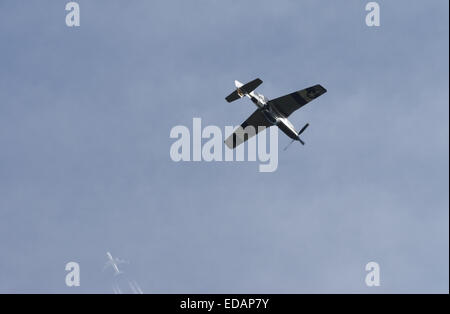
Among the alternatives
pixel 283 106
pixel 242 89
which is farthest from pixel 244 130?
pixel 242 89

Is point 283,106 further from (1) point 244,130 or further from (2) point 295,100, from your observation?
(1) point 244,130

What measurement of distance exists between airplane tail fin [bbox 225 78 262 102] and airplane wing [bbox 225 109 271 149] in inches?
244

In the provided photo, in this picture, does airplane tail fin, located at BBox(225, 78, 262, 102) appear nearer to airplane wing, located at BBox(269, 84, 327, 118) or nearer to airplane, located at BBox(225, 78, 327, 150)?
airplane, located at BBox(225, 78, 327, 150)

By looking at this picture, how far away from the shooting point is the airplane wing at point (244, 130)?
80.9 m

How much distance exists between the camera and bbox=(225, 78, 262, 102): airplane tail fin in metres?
70.9

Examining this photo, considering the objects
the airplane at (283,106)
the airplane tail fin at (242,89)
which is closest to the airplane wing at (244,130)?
the airplane at (283,106)

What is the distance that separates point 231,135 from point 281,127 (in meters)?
8.99

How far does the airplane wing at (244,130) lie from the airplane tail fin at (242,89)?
6207 millimetres

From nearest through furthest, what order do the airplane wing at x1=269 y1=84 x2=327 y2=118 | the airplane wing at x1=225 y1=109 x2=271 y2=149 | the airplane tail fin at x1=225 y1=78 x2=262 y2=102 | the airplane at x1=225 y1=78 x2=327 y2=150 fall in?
the airplane tail fin at x1=225 y1=78 x2=262 y2=102, the airplane at x1=225 y1=78 x2=327 y2=150, the airplane wing at x1=269 y1=84 x2=327 y2=118, the airplane wing at x1=225 y1=109 x2=271 y2=149

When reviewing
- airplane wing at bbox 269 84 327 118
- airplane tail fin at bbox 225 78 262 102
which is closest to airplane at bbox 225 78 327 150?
airplane wing at bbox 269 84 327 118
